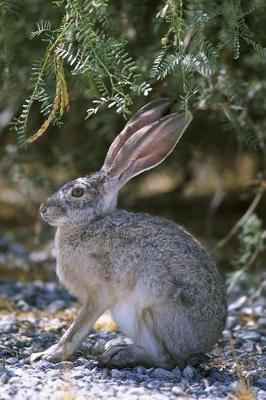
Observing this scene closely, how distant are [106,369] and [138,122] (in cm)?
159

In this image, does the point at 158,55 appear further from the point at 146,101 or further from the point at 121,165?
the point at 146,101

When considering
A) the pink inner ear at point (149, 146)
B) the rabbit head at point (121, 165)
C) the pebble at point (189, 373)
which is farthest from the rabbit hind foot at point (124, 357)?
the pink inner ear at point (149, 146)

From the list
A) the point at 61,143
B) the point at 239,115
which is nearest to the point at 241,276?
the point at 239,115

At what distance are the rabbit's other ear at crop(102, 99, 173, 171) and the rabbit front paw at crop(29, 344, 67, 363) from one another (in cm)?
118

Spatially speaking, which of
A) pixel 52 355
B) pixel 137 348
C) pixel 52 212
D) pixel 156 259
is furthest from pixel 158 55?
pixel 52 355

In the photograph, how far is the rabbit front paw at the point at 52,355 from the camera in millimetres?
5199

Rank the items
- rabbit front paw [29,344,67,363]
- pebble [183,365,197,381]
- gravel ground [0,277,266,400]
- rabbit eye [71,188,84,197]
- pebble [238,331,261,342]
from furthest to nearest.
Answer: pebble [238,331,261,342], rabbit eye [71,188,84,197], rabbit front paw [29,344,67,363], pebble [183,365,197,381], gravel ground [0,277,266,400]

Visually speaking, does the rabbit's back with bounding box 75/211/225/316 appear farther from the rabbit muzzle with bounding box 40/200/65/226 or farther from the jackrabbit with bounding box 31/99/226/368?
the rabbit muzzle with bounding box 40/200/65/226

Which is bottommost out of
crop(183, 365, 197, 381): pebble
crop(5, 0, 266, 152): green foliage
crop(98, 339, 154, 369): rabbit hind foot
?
crop(183, 365, 197, 381): pebble

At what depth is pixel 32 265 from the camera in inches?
324

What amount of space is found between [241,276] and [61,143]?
2.90 m

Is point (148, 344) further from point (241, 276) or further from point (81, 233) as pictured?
point (241, 276)

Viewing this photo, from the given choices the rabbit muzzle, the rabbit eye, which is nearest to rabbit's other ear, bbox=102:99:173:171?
the rabbit eye

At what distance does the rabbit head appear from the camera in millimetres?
5484
